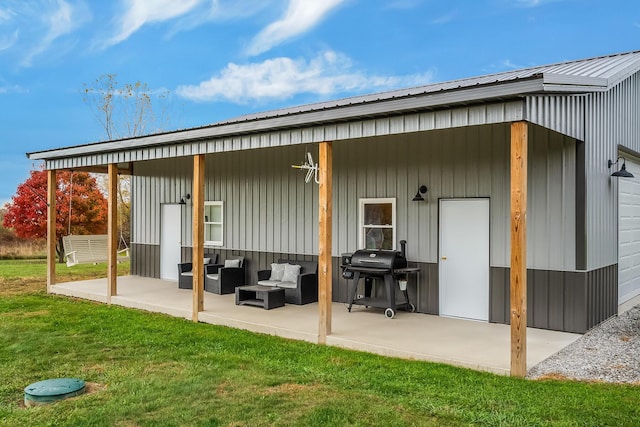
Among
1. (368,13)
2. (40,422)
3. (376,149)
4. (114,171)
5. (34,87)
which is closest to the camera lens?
(40,422)

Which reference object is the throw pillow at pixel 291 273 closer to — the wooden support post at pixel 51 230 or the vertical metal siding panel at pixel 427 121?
the vertical metal siding panel at pixel 427 121

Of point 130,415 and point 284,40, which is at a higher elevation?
point 284,40

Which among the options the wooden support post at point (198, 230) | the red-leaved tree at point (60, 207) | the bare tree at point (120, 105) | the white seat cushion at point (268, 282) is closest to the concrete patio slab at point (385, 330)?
the wooden support post at point (198, 230)

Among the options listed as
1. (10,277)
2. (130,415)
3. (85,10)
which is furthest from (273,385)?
(85,10)

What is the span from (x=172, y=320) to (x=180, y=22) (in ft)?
83.3

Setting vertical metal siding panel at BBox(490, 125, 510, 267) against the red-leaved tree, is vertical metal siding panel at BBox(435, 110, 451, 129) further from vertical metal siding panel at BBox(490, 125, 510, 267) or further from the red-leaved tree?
the red-leaved tree

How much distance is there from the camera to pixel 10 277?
469 inches

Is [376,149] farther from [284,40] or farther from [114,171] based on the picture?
[284,40]

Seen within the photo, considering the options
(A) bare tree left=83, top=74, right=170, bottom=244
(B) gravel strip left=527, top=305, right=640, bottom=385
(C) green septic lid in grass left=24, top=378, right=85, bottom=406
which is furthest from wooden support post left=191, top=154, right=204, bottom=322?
(A) bare tree left=83, top=74, right=170, bottom=244

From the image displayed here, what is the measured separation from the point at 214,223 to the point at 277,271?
2332 millimetres

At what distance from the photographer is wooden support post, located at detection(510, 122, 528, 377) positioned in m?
4.52

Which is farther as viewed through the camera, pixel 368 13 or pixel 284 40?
pixel 284 40

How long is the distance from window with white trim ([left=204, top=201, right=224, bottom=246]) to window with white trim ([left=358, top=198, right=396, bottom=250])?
3.34 meters

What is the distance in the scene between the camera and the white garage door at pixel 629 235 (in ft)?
26.1
